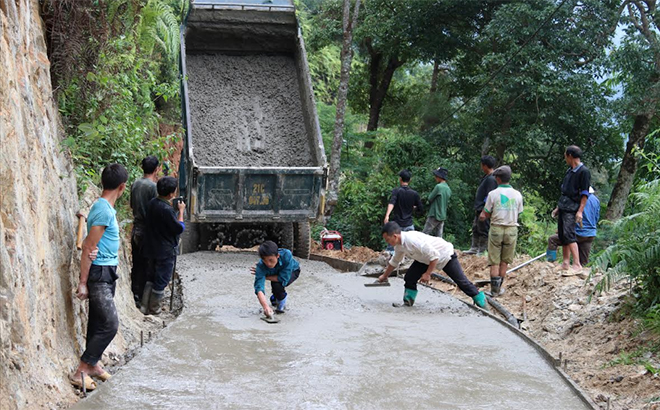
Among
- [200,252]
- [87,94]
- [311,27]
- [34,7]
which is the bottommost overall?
[200,252]

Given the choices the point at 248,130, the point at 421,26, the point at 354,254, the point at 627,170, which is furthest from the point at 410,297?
the point at 421,26

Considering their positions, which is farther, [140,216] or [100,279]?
[140,216]

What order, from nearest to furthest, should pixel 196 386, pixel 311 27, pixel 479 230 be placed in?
pixel 196 386 < pixel 479 230 < pixel 311 27

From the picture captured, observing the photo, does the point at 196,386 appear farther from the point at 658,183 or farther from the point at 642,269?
the point at 658,183

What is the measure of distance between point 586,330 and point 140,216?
15.5 ft

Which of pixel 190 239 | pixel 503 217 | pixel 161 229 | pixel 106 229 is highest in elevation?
pixel 106 229

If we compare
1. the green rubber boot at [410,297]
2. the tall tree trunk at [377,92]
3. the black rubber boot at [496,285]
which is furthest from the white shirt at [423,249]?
the tall tree trunk at [377,92]

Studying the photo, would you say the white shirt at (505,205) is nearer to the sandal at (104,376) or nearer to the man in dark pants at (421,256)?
the man in dark pants at (421,256)

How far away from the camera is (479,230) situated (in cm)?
1194

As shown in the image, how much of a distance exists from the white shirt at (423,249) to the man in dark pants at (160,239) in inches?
90.5

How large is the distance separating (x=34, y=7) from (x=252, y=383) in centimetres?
364

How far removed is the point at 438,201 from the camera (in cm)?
1179

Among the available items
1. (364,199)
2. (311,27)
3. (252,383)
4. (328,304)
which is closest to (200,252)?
(328,304)

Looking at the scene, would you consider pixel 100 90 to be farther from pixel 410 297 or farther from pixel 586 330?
pixel 586 330
